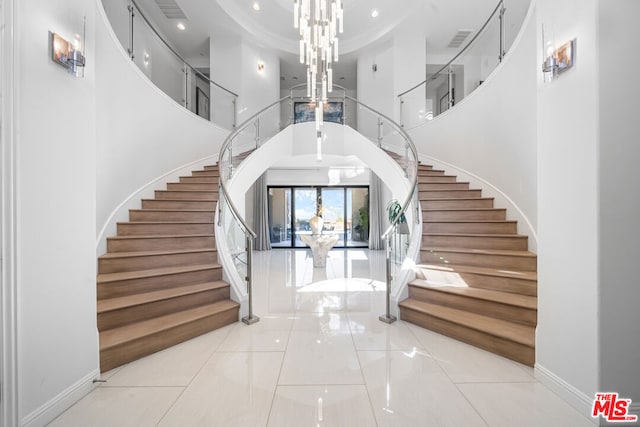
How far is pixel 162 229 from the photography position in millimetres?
4359

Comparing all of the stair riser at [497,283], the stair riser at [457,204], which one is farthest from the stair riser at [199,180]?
the stair riser at [497,283]

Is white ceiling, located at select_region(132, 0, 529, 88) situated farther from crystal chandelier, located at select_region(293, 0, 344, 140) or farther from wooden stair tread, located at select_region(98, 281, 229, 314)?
wooden stair tread, located at select_region(98, 281, 229, 314)

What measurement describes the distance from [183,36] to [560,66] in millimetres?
9453

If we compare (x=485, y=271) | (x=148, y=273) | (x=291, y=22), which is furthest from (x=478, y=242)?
(x=291, y=22)

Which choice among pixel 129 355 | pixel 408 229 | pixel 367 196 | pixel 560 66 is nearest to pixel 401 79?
pixel 367 196

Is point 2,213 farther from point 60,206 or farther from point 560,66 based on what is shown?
point 560,66

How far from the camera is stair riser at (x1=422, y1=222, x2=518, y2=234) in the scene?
4.36 m

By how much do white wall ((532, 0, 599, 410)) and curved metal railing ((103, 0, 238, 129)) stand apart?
6122mm

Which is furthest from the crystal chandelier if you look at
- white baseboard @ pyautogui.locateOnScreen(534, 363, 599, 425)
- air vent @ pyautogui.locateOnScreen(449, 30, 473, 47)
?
air vent @ pyautogui.locateOnScreen(449, 30, 473, 47)

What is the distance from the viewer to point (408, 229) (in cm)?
432

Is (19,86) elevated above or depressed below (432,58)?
below

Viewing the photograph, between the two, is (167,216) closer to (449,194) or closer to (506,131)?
(449,194)

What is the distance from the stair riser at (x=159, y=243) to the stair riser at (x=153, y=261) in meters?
0.25

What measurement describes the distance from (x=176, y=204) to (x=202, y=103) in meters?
4.34
